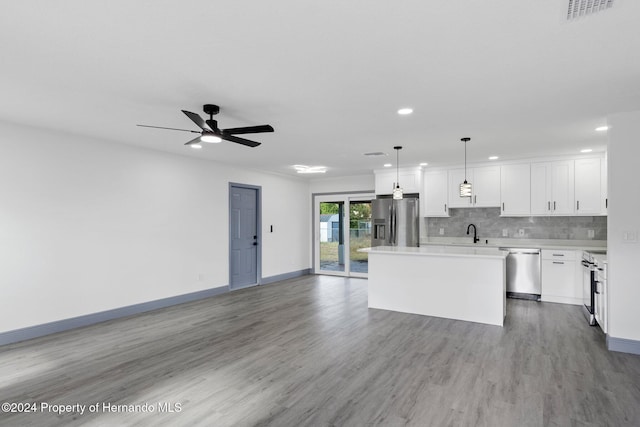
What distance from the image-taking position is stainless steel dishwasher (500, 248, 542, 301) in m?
6.01

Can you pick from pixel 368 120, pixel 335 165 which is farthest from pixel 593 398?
pixel 335 165

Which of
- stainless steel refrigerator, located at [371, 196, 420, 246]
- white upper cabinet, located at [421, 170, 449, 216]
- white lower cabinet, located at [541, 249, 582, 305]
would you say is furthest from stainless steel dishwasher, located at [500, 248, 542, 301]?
stainless steel refrigerator, located at [371, 196, 420, 246]

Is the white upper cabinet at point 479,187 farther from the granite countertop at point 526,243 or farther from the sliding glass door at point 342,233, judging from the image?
the sliding glass door at point 342,233

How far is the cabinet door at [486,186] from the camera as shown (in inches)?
260

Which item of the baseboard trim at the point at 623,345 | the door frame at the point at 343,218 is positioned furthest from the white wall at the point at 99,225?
the baseboard trim at the point at 623,345

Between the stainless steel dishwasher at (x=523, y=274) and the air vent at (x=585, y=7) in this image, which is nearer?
the air vent at (x=585, y=7)

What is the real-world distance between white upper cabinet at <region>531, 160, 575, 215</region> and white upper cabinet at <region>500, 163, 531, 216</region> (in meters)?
0.08

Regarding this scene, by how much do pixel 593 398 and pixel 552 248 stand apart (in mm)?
3652

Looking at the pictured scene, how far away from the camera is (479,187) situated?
6.75 metres

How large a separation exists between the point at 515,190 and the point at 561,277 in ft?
5.41

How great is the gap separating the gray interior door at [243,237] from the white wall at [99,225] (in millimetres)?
248

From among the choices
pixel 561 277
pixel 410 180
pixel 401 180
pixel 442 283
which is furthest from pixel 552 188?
pixel 442 283

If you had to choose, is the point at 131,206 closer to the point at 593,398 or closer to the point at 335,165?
the point at 335,165

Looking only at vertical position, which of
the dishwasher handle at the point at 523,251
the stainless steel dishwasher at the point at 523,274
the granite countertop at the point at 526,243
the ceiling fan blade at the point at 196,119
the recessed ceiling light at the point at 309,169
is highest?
the recessed ceiling light at the point at 309,169
